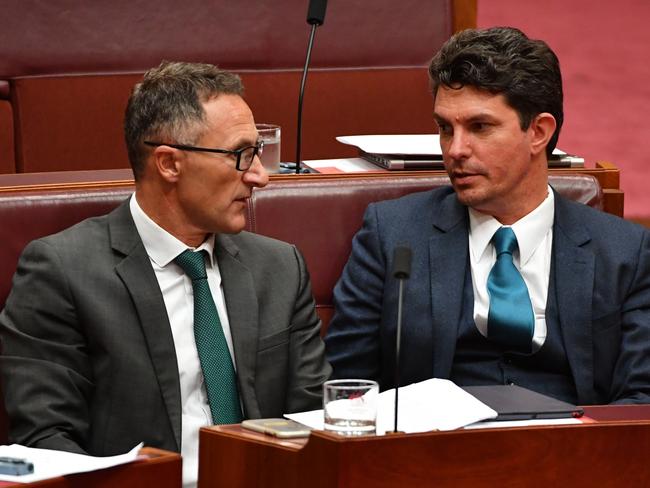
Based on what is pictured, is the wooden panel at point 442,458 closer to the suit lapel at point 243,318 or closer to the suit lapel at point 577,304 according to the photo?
the suit lapel at point 243,318

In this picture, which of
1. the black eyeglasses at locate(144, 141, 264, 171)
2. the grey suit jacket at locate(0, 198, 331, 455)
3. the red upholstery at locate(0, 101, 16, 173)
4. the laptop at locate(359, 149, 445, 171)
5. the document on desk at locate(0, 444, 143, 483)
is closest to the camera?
the document on desk at locate(0, 444, 143, 483)

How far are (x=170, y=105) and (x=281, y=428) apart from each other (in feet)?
1.47

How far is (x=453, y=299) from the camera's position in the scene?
139 cm

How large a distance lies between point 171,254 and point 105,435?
0.19 meters

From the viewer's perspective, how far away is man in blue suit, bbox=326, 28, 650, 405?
4.56 feet

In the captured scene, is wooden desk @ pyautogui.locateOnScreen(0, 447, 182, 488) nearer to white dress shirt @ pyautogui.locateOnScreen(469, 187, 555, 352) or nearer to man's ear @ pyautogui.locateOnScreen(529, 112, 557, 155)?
white dress shirt @ pyautogui.locateOnScreen(469, 187, 555, 352)

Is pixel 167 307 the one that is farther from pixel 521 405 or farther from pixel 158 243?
pixel 521 405

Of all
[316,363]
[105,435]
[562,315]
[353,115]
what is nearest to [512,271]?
[562,315]

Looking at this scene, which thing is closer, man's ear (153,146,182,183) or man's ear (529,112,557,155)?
man's ear (153,146,182,183)

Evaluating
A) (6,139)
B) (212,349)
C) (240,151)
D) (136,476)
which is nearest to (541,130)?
(240,151)

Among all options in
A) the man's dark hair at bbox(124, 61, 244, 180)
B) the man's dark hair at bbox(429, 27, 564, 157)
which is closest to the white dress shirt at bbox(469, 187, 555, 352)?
the man's dark hair at bbox(429, 27, 564, 157)

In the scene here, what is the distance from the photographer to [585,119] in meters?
3.23

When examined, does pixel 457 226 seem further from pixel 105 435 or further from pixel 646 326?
pixel 105 435

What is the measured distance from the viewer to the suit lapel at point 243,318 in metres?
1.28
